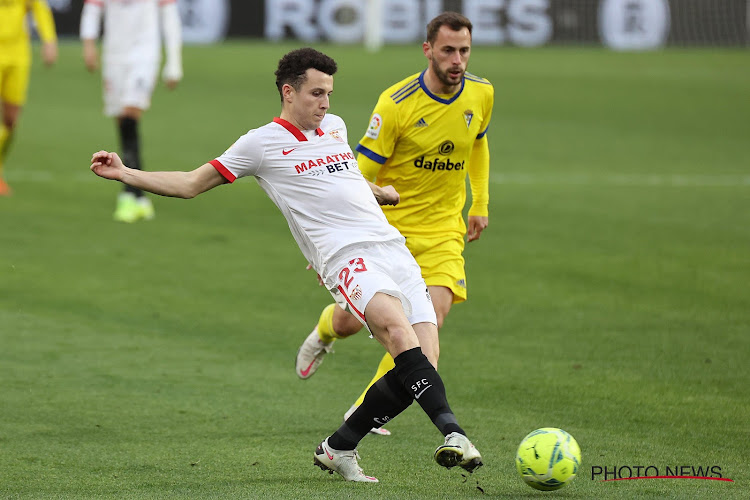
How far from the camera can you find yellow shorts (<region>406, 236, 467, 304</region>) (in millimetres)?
6914

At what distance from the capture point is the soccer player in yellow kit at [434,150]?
6855 millimetres

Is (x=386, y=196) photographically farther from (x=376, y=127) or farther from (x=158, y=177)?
(x=158, y=177)

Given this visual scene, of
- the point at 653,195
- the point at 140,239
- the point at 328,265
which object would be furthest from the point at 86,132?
the point at 328,265

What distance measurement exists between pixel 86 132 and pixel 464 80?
13.7m

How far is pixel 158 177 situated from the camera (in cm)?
569

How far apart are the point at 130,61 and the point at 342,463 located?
8685mm

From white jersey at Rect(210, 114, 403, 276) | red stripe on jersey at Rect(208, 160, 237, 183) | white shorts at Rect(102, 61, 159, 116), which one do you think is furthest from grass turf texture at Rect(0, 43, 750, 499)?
red stripe on jersey at Rect(208, 160, 237, 183)

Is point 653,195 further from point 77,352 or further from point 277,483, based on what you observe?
point 277,483

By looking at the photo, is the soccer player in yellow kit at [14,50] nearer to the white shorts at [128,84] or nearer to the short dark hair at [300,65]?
the white shorts at [128,84]

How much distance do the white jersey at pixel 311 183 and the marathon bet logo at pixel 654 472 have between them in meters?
1.61

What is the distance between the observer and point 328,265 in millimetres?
5867

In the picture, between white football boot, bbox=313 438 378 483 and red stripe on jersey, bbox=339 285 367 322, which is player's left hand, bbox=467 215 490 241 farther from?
white football boot, bbox=313 438 378 483

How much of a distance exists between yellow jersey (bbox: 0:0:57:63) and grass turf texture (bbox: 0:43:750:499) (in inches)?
69.1

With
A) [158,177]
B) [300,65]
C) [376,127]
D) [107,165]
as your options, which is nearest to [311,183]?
[300,65]
